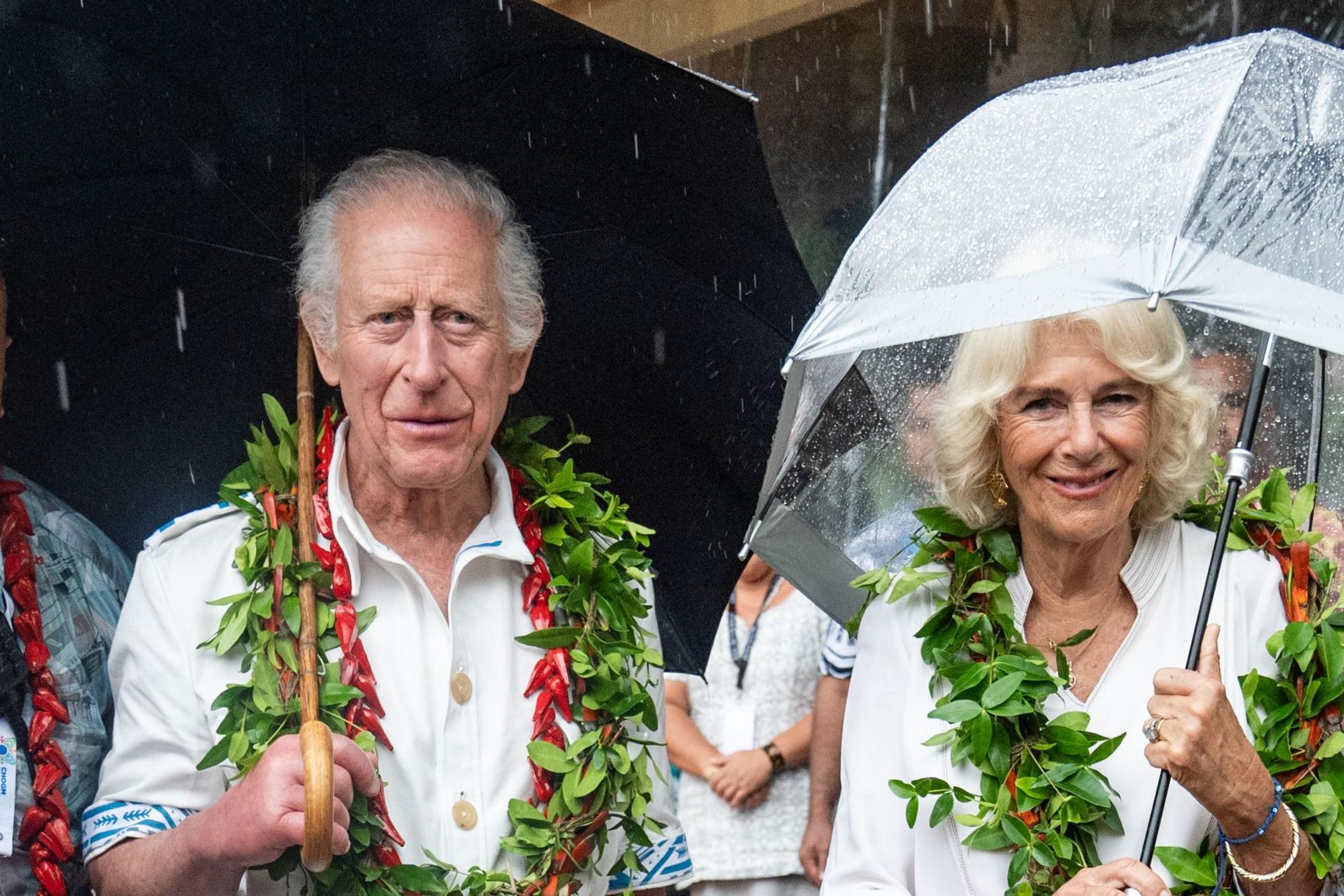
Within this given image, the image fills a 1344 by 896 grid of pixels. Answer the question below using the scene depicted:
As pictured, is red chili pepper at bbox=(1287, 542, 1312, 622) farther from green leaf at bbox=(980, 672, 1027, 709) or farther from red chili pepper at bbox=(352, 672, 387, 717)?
red chili pepper at bbox=(352, 672, 387, 717)

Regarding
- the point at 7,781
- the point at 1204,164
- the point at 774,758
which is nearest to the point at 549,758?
the point at 7,781

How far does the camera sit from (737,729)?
187 inches

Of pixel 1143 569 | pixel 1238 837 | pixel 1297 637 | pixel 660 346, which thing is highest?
pixel 660 346

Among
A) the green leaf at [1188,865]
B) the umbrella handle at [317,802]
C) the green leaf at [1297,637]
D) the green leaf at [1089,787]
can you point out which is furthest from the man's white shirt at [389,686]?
the green leaf at [1297,637]

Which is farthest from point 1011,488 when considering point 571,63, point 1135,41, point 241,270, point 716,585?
point 1135,41

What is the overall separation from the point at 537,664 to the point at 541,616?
101 mm

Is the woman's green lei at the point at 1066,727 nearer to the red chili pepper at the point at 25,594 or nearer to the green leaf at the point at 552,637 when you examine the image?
the green leaf at the point at 552,637

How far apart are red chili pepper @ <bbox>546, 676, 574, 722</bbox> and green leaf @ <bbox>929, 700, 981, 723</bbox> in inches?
25.5

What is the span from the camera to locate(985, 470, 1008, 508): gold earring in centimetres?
298

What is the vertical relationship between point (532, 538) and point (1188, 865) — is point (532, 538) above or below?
above

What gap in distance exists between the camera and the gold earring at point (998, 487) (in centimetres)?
298

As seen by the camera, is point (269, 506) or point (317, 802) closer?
point (317, 802)

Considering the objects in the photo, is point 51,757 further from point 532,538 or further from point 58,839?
point 532,538

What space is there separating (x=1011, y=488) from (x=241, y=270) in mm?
1481
